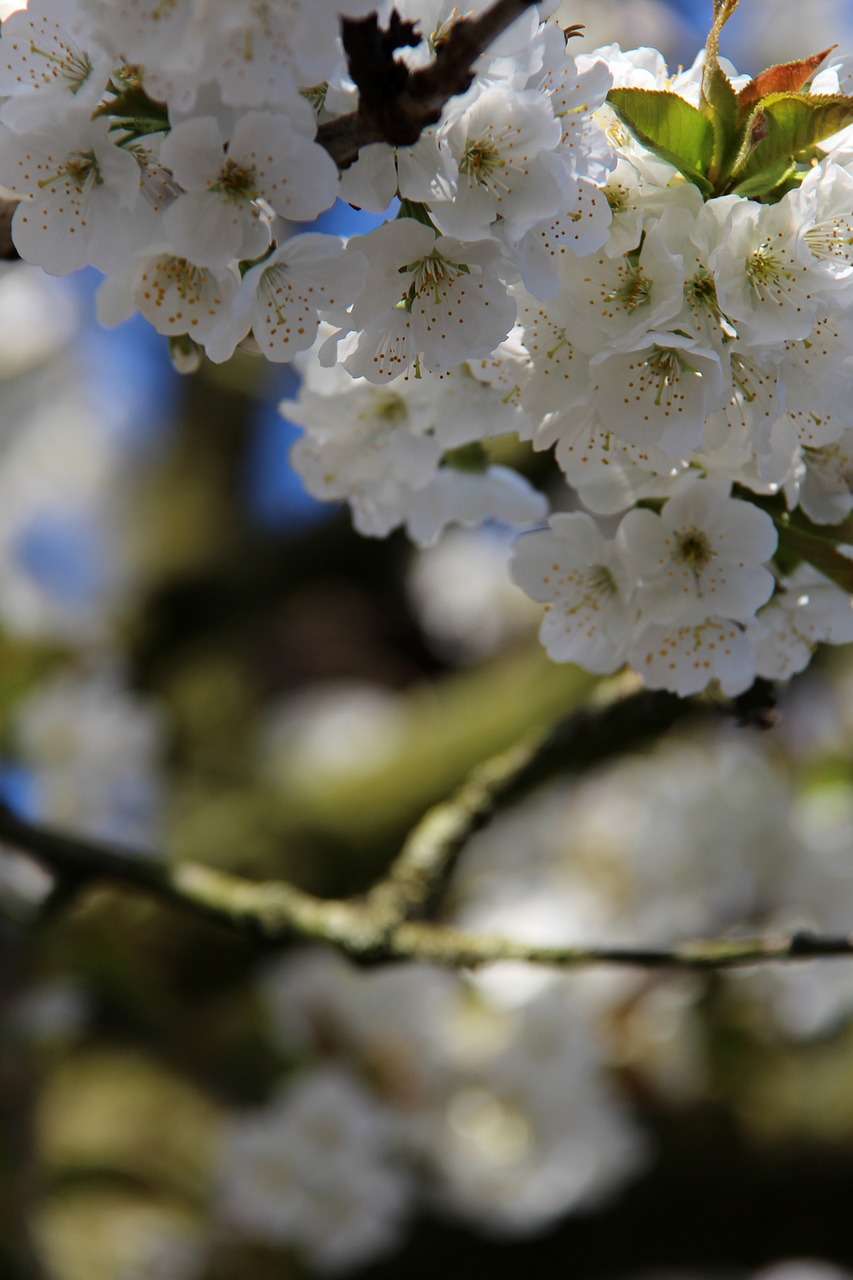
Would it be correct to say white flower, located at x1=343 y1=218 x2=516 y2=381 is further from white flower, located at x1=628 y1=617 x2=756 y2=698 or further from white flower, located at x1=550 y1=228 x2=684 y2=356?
white flower, located at x1=628 y1=617 x2=756 y2=698

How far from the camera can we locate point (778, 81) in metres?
0.71

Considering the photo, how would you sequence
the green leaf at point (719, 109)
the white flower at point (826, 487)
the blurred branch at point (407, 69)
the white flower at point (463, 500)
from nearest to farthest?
1. the blurred branch at point (407, 69)
2. the green leaf at point (719, 109)
3. the white flower at point (826, 487)
4. the white flower at point (463, 500)

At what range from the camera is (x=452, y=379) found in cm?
85

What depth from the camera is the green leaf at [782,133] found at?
69 centimetres

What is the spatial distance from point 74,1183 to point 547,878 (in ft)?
4.30

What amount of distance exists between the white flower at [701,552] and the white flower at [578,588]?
0.09 ft

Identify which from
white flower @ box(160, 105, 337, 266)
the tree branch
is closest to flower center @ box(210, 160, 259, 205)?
white flower @ box(160, 105, 337, 266)

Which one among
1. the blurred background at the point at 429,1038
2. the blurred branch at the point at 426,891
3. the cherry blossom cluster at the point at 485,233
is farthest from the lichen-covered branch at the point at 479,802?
the blurred background at the point at 429,1038

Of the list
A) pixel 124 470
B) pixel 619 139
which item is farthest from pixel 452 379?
pixel 124 470

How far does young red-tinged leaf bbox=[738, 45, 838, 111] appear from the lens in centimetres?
71

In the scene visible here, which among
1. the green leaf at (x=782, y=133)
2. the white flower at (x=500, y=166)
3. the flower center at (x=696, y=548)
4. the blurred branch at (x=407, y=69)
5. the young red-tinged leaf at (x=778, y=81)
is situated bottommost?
the flower center at (x=696, y=548)

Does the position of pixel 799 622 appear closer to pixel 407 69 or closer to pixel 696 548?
pixel 696 548

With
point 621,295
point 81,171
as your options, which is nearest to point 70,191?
point 81,171

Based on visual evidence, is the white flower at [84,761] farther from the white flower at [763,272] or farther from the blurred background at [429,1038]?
the white flower at [763,272]
